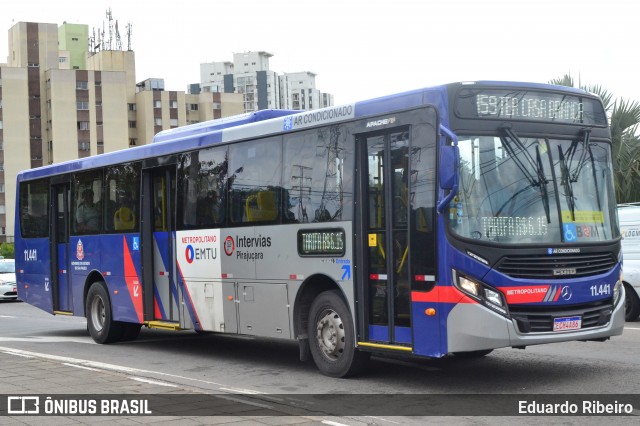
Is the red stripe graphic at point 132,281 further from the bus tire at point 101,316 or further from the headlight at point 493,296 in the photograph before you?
the headlight at point 493,296

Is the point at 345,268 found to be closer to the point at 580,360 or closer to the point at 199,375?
the point at 199,375

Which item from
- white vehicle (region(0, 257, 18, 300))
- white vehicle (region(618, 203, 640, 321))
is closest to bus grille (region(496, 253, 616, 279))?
white vehicle (region(618, 203, 640, 321))

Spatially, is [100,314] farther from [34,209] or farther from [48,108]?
[48,108]

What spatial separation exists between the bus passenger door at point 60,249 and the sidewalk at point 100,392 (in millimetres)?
4621

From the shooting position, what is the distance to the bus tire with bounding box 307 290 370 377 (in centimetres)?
1080

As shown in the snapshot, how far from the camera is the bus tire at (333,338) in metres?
10.8

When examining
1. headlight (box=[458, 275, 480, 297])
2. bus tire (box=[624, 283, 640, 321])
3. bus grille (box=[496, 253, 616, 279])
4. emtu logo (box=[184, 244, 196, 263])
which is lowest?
bus tire (box=[624, 283, 640, 321])

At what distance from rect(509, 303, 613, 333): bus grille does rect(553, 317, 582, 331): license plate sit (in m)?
0.04

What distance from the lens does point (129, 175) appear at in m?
15.8

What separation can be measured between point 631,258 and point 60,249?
10773 mm

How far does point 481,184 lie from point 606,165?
1926 mm

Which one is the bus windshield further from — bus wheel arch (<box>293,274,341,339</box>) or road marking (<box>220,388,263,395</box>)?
road marking (<box>220,388,263,395</box>)

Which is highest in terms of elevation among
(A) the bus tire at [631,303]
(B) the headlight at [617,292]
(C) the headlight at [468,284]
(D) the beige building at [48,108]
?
(D) the beige building at [48,108]

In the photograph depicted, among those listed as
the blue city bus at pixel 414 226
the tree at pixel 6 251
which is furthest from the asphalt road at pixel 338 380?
the tree at pixel 6 251
